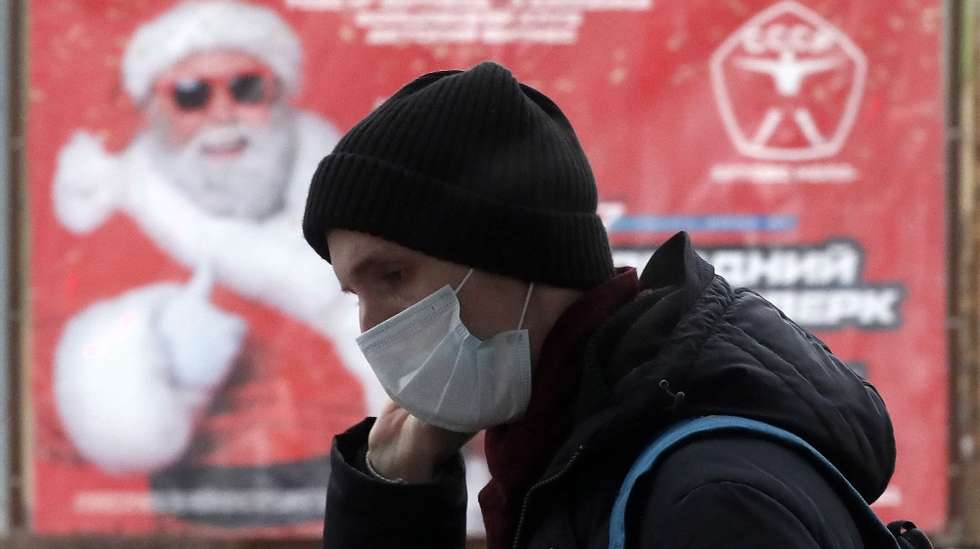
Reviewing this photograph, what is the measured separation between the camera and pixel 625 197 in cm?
502

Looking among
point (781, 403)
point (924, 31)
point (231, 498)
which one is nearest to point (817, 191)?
point (924, 31)

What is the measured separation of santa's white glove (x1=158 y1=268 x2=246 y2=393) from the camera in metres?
4.99

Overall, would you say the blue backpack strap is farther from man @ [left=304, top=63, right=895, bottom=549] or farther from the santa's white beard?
the santa's white beard

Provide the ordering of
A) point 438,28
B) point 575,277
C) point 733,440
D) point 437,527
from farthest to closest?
point 438,28 → point 437,527 → point 575,277 → point 733,440

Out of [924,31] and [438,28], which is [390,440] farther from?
[924,31]

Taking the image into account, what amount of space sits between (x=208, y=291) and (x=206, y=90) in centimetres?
74

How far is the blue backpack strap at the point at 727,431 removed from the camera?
1458 mm

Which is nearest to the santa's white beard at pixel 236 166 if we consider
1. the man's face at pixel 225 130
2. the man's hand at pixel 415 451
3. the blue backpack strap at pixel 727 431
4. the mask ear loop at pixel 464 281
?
the man's face at pixel 225 130

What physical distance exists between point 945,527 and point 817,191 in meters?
1.33

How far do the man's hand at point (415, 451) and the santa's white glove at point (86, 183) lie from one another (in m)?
3.27

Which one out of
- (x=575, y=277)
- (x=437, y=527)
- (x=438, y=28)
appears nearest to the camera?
(x=575, y=277)

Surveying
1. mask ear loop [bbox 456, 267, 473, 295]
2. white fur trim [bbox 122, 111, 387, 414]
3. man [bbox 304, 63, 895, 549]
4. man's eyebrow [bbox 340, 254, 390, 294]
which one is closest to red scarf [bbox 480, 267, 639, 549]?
man [bbox 304, 63, 895, 549]

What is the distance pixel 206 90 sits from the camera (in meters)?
4.99

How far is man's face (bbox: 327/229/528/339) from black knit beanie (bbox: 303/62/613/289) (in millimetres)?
24
